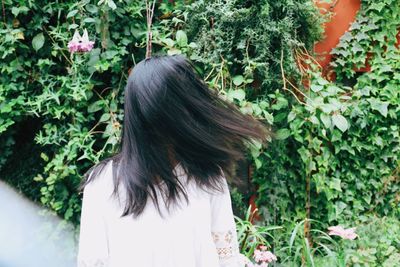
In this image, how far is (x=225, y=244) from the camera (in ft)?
5.06

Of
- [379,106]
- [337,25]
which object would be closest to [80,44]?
[337,25]

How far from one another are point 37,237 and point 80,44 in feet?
4.50

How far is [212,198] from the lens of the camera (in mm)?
1502

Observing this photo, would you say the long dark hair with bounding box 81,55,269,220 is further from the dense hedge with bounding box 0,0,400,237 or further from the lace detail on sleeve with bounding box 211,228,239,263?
the dense hedge with bounding box 0,0,400,237

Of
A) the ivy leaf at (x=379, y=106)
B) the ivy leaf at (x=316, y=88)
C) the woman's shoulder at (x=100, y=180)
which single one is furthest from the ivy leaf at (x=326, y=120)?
the woman's shoulder at (x=100, y=180)

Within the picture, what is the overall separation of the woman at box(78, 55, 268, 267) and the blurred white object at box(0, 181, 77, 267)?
1.91 m

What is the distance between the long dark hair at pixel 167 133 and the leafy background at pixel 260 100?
1.36 m

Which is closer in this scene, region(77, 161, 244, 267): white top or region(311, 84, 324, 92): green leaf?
region(77, 161, 244, 267): white top

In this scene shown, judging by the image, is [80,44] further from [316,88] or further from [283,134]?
[316,88]

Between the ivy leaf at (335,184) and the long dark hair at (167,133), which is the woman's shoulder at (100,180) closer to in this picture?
the long dark hair at (167,133)

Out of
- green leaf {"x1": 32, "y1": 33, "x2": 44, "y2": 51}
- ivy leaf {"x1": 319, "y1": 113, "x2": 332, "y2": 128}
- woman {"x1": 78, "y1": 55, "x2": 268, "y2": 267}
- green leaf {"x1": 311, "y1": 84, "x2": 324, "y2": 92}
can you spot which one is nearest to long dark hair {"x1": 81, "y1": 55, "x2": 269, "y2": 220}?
woman {"x1": 78, "y1": 55, "x2": 268, "y2": 267}

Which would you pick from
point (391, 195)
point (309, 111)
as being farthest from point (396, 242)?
point (309, 111)

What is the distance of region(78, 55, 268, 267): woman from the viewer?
1335mm

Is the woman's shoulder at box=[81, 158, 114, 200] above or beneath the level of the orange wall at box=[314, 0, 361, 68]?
beneath
